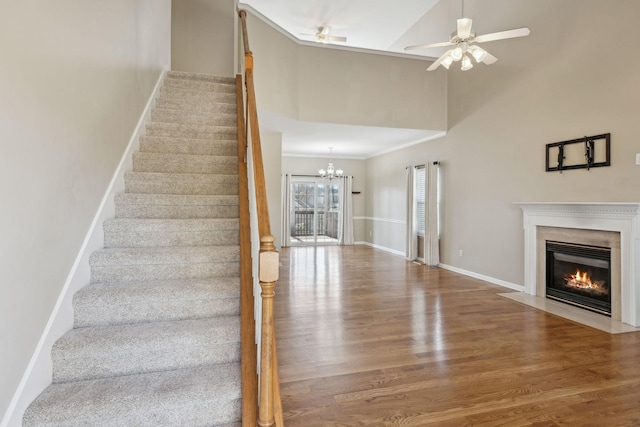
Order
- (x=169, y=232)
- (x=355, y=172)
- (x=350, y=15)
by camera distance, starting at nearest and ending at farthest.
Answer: (x=169, y=232) < (x=350, y=15) < (x=355, y=172)

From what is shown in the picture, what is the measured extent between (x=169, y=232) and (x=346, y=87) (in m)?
4.43

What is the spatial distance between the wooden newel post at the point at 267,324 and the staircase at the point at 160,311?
311mm

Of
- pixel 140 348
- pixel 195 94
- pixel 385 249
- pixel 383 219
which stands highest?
pixel 195 94

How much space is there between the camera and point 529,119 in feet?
16.0

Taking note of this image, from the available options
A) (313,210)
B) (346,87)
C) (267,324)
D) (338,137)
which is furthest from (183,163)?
(313,210)

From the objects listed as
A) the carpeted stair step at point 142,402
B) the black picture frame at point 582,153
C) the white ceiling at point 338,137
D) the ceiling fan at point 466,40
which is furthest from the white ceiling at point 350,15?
the carpeted stair step at point 142,402

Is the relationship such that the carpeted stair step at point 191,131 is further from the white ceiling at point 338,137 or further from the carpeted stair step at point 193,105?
the white ceiling at point 338,137

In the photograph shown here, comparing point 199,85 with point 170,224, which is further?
point 199,85

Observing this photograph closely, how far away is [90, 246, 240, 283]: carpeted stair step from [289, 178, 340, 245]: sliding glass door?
778 cm

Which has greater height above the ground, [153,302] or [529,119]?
[529,119]

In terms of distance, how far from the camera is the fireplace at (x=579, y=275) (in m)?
4.00

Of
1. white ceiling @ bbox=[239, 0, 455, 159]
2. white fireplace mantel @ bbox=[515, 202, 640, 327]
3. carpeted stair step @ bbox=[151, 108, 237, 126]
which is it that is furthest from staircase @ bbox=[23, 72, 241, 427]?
white fireplace mantel @ bbox=[515, 202, 640, 327]

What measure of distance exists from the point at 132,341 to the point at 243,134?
7.07 ft

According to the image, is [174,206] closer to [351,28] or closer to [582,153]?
[582,153]
